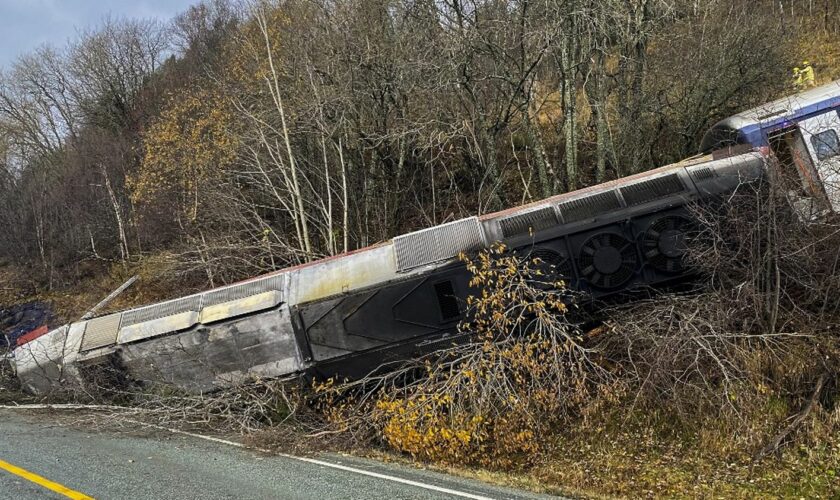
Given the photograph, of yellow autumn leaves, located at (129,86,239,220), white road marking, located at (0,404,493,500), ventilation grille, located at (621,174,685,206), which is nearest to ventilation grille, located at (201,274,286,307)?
white road marking, located at (0,404,493,500)

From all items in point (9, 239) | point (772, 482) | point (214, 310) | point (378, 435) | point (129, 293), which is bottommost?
point (772, 482)

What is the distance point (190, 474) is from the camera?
6691mm

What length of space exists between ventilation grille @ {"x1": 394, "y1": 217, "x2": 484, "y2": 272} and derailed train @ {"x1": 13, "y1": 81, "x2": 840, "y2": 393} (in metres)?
0.02

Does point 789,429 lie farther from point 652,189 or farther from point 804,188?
point 652,189

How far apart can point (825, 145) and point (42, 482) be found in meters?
12.1

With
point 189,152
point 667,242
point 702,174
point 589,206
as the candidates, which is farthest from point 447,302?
point 189,152

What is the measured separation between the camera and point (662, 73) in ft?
Result: 48.1

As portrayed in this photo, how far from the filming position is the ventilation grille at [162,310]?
9.27m

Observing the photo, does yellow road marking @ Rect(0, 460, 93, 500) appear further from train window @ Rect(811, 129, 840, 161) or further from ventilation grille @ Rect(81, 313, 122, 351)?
train window @ Rect(811, 129, 840, 161)

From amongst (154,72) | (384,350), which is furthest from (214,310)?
(154,72)

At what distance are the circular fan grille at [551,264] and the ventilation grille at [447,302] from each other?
126 centimetres

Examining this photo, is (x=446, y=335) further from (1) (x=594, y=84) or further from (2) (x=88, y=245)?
(2) (x=88, y=245)

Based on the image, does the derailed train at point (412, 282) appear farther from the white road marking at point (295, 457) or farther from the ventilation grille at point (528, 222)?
the white road marking at point (295, 457)

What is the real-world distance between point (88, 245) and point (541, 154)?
1910cm
